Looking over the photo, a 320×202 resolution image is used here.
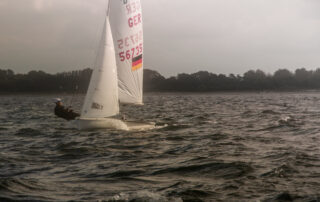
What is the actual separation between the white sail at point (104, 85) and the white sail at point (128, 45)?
4.56 feet

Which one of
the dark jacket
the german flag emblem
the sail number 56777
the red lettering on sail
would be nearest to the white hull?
Result: the dark jacket

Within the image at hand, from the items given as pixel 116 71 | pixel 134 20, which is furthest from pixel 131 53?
pixel 116 71

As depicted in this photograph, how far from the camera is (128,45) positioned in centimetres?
1891

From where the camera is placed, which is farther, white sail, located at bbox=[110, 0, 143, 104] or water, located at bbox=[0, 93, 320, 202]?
white sail, located at bbox=[110, 0, 143, 104]

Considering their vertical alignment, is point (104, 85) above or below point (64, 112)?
above

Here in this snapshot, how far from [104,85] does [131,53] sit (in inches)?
126

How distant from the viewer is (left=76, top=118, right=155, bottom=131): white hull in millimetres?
15916

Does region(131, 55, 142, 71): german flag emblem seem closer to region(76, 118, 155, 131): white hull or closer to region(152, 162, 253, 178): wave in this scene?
region(76, 118, 155, 131): white hull

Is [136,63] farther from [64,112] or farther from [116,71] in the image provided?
[64,112]

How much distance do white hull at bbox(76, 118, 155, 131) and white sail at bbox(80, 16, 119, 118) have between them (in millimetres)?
346

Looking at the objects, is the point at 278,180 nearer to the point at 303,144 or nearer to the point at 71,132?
the point at 303,144

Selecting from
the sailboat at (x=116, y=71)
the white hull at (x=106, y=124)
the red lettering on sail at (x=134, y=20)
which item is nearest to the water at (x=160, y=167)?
the white hull at (x=106, y=124)

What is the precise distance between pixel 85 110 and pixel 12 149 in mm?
3707

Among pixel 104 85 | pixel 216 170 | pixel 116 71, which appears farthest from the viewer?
pixel 116 71
